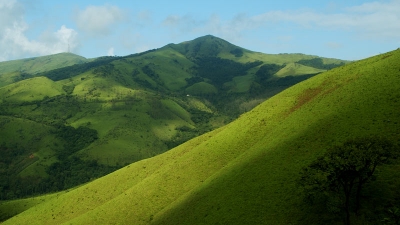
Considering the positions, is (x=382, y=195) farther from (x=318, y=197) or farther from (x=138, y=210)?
(x=138, y=210)

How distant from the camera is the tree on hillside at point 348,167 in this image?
45438 millimetres

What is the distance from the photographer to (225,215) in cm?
6781

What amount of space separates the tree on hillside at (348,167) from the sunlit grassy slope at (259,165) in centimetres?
530

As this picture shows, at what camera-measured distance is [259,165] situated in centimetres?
7800

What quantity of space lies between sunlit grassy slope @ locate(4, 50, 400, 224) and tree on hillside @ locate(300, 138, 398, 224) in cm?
530

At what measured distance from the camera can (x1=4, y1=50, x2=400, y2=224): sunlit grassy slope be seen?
2584 inches

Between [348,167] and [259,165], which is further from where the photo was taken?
[259,165]

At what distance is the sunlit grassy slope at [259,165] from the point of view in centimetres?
6562

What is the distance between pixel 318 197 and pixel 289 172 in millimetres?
12186

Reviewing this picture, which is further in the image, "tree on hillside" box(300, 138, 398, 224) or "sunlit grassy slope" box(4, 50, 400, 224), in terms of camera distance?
"sunlit grassy slope" box(4, 50, 400, 224)

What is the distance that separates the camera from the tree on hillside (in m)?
45.4

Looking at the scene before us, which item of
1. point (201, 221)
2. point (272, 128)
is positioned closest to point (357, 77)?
point (272, 128)

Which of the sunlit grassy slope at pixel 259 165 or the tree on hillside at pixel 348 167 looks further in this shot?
the sunlit grassy slope at pixel 259 165

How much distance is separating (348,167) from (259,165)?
33570 mm
